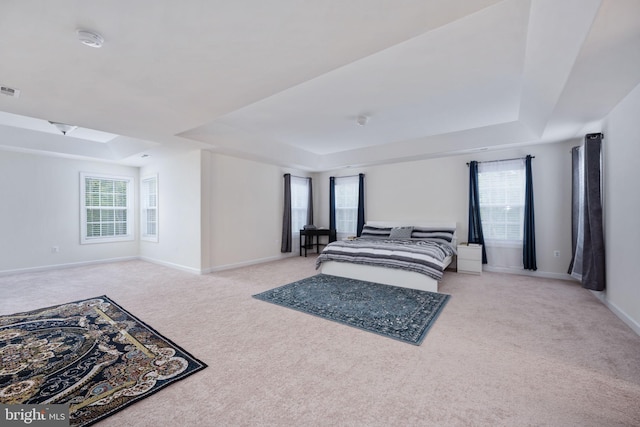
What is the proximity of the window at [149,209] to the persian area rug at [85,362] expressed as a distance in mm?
3339

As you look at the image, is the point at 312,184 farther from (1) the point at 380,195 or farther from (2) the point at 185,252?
(2) the point at 185,252

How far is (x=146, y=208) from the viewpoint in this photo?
6465 mm

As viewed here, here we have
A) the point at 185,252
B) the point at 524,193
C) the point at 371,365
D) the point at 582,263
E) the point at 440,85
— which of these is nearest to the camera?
the point at 371,365

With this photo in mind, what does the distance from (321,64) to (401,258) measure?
2942 millimetres

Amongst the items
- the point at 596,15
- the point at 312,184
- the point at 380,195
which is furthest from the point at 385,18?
the point at 312,184

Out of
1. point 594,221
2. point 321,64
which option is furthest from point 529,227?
point 321,64

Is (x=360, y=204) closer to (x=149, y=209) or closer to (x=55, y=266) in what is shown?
(x=149, y=209)

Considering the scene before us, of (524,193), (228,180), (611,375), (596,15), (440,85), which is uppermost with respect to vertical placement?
(440,85)

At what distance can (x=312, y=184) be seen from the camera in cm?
773

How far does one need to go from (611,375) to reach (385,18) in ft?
9.51

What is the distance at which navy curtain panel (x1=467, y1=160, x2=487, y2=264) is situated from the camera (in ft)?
17.1

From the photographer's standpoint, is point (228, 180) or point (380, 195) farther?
point (380, 195)

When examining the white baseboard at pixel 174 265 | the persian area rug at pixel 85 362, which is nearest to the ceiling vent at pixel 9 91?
the persian area rug at pixel 85 362

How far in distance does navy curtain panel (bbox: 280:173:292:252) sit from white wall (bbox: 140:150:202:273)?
7.24ft
